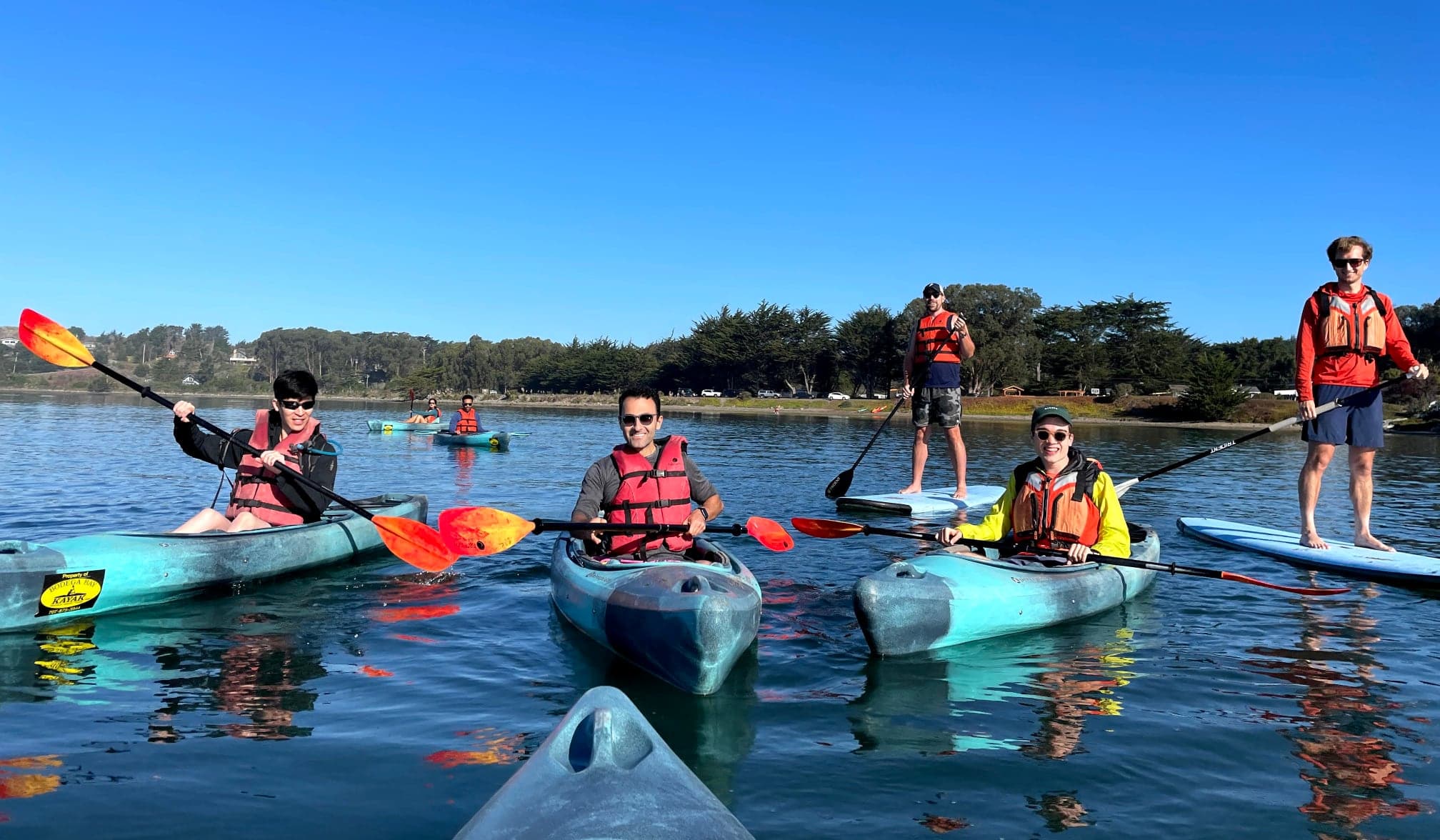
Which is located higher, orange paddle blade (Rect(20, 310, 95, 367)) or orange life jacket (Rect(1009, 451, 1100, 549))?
orange paddle blade (Rect(20, 310, 95, 367))

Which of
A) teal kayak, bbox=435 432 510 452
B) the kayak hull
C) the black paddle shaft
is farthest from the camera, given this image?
teal kayak, bbox=435 432 510 452

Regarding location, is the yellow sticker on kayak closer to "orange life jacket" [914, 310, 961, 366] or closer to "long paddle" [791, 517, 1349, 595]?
"long paddle" [791, 517, 1349, 595]

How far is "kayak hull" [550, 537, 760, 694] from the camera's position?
4.78 meters

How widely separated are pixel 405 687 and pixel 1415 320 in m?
110

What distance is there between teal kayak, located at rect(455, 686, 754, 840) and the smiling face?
311 cm

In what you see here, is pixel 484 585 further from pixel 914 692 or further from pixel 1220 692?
pixel 1220 692

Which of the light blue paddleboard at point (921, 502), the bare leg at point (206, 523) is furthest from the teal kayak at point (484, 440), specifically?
the bare leg at point (206, 523)

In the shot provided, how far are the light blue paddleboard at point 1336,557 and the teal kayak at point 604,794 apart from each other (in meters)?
7.28

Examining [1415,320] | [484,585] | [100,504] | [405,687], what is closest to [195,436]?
[484,585]

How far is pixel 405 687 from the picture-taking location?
5.16 m

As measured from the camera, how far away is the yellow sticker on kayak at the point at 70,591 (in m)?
6.01

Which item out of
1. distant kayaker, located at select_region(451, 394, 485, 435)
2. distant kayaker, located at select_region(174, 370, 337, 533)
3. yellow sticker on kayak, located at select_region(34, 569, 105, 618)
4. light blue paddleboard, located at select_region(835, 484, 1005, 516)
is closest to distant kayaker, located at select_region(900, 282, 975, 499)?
light blue paddleboard, located at select_region(835, 484, 1005, 516)

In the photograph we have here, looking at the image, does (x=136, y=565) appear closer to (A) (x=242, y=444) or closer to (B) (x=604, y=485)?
(A) (x=242, y=444)

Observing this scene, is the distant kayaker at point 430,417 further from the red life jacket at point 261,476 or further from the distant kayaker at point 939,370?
the red life jacket at point 261,476
